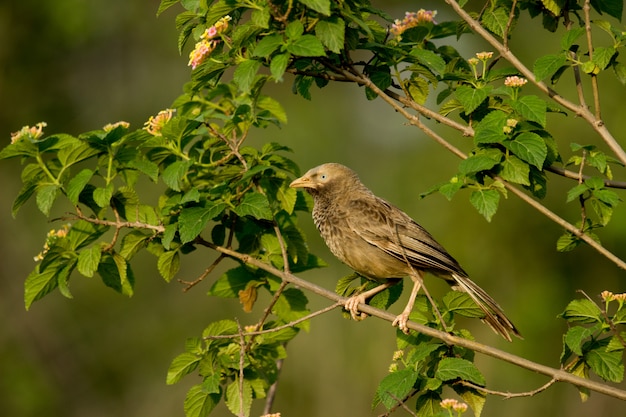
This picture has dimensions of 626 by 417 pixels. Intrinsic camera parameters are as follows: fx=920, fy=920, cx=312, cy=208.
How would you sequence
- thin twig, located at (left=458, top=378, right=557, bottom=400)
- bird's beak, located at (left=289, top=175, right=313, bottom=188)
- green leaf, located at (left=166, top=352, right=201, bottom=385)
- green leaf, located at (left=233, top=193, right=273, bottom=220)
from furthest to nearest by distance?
bird's beak, located at (left=289, top=175, right=313, bottom=188)
green leaf, located at (left=166, top=352, right=201, bottom=385)
green leaf, located at (left=233, top=193, right=273, bottom=220)
thin twig, located at (left=458, top=378, right=557, bottom=400)

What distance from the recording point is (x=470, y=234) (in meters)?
10.3

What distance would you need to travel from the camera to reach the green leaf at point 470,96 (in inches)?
170

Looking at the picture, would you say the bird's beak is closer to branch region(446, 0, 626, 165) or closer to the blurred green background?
branch region(446, 0, 626, 165)

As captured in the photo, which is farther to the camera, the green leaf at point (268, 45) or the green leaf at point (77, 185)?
the green leaf at point (77, 185)

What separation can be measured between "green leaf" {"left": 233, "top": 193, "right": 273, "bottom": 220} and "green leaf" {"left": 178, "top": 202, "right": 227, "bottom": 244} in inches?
3.6

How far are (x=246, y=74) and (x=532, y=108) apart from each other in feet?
4.30

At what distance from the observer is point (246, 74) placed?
165 inches

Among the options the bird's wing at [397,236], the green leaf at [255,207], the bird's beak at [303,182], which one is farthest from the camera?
the bird's beak at [303,182]

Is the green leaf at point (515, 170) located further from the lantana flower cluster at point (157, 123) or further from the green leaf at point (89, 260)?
the green leaf at point (89, 260)

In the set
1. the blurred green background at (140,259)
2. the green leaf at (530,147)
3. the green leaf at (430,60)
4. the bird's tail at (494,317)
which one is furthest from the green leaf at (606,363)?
the blurred green background at (140,259)

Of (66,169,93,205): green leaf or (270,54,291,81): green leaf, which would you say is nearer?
(270,54,291,81): green leaf

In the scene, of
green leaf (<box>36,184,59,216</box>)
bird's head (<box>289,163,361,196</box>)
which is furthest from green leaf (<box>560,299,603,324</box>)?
green leaf (<box>36,184,59,216</box>)

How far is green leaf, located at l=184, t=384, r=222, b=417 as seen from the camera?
4613 mm

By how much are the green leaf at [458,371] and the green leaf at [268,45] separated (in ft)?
5.13
